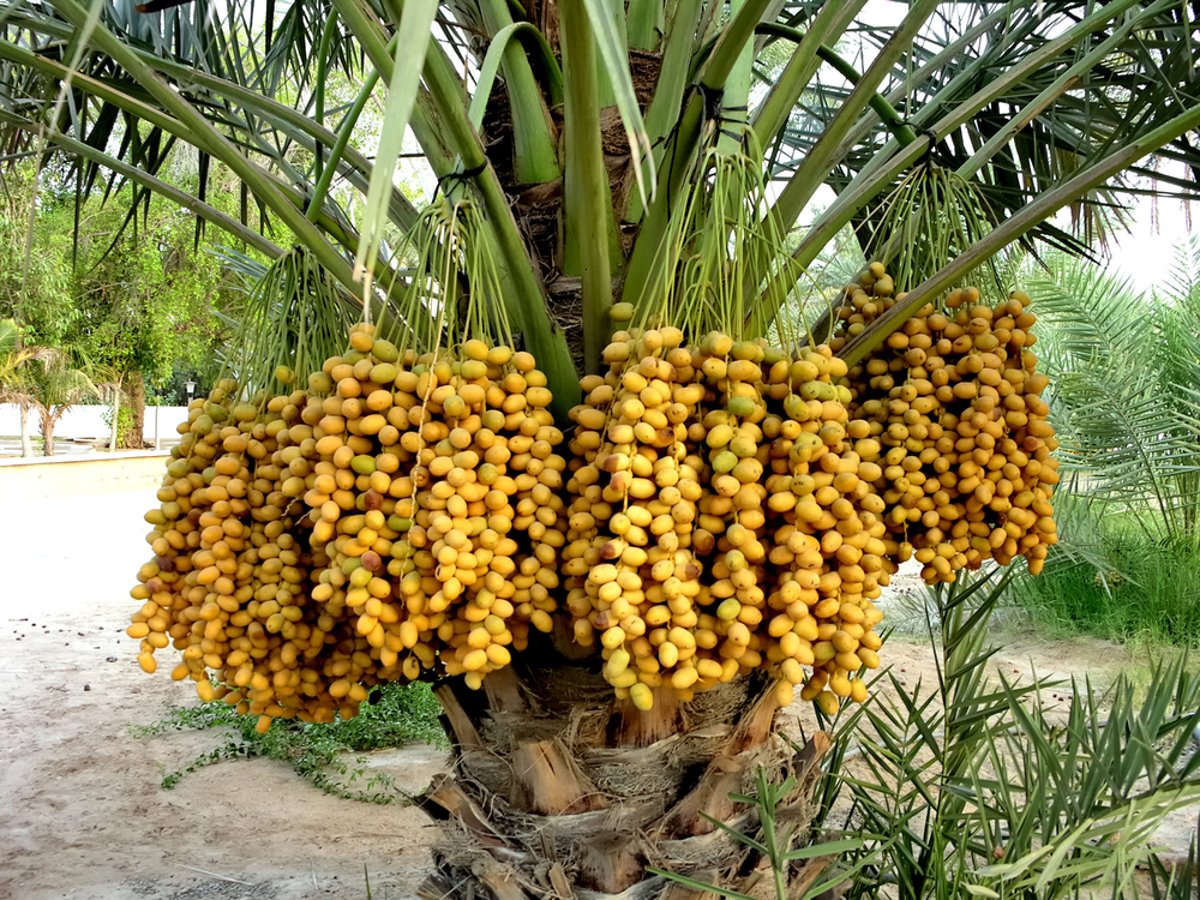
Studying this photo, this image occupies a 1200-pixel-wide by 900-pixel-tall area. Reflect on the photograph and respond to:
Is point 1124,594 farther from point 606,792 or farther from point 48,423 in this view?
point 48,423

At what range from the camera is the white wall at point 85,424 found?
74.9 feet

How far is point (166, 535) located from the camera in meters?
1.34

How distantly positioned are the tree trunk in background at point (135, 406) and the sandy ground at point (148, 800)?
456 inches

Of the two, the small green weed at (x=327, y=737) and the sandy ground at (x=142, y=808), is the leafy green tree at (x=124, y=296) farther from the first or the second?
the small green weed at (x=327, y=737)

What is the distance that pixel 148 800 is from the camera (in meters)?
4.20

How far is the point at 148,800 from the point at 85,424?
2301 centimetres

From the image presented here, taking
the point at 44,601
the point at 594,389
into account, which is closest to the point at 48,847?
the point at 594,389

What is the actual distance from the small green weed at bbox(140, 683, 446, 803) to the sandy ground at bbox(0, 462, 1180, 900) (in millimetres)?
66

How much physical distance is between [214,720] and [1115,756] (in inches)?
187

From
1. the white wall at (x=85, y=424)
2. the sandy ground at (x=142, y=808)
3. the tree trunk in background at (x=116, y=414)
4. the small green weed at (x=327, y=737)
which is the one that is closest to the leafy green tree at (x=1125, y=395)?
the small green weed at (x=327, y=737)

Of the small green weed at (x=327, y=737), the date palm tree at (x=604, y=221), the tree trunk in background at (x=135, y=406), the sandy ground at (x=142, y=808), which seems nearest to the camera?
the date palm tree at (x=604, y=221)

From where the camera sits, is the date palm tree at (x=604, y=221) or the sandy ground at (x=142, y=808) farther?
the sandy ground at (x=142, y=808)

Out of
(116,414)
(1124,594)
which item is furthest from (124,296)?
(1124,594)

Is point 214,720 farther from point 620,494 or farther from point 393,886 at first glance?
point 620,494
